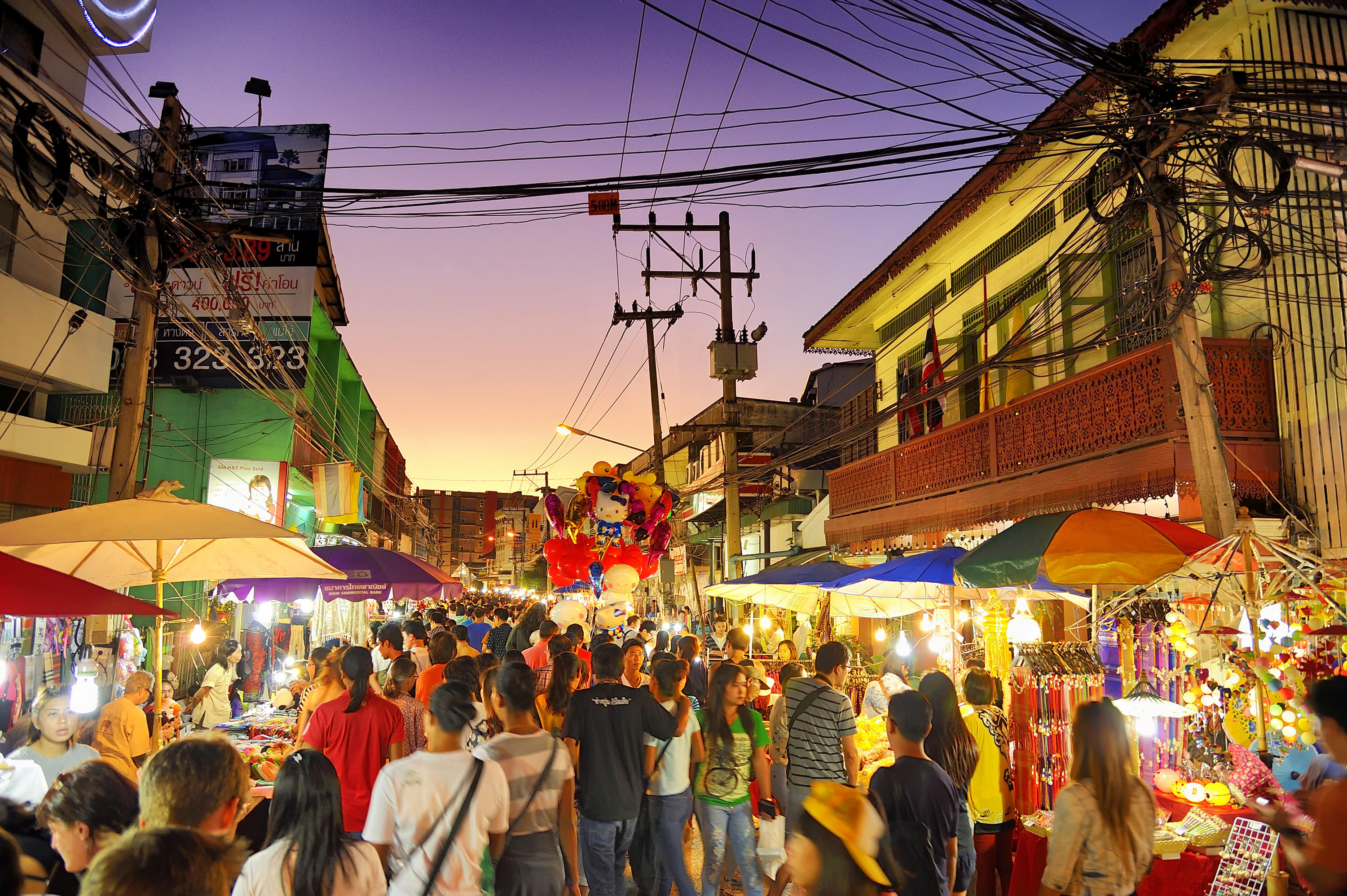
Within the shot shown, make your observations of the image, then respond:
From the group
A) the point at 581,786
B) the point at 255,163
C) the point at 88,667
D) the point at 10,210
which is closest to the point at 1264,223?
the point at 581,786

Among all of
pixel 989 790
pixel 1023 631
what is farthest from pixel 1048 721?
pixel 989 790

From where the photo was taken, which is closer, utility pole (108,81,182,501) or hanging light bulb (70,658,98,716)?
hanging light bulb (70,658,98,716)

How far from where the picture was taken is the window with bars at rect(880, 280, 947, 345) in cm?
1862

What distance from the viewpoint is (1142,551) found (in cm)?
740

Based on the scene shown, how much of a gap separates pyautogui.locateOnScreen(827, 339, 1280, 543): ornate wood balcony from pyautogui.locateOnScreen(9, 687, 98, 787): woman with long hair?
1017cm

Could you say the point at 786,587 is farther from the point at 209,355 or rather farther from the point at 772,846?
the point at 209,355

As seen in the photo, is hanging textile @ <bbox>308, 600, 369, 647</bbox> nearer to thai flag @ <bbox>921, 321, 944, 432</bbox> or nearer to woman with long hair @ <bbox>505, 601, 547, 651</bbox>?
woman with long hair @ <bbox>505, 601, 547, 651</bbox>

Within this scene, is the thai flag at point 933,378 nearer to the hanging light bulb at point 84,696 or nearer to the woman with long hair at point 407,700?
the woman with long hair at point 407,700

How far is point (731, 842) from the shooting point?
22.4 feet

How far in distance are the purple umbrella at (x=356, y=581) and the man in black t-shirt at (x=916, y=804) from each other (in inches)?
376

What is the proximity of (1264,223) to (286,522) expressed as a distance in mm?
28043

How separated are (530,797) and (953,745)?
9.93 feet

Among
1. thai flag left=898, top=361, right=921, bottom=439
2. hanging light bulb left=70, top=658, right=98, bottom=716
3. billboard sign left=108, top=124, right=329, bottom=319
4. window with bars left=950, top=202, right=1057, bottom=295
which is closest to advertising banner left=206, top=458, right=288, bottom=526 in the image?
billboard sign left=108, top=124, right=329, bottom=319

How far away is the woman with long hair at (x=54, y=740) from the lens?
5918mm
